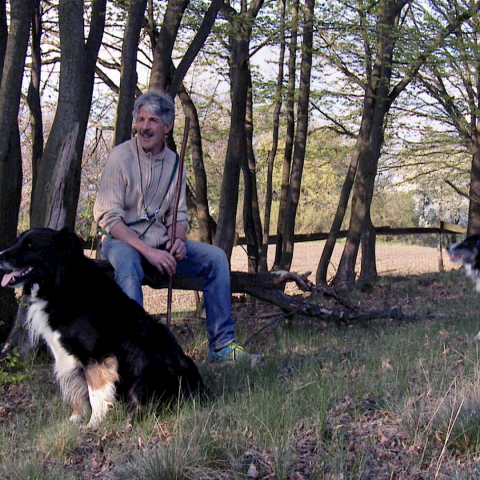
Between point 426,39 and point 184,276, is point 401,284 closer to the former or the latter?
point 426,39

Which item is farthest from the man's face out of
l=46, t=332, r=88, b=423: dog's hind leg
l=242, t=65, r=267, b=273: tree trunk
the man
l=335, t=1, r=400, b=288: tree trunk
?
l=335, t=1, r=400, b=288: tree trunk

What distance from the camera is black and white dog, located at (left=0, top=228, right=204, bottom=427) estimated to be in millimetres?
4051

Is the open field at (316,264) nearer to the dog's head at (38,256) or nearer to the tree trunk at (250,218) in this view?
the tree trunk at (250,218)

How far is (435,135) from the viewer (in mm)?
18688

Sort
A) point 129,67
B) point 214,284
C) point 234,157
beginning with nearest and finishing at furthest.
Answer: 1. point 214,284
2. point 129,67
3. point 234,157

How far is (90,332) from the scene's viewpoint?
4.11 metres

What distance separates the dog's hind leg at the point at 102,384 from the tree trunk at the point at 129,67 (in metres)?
4.01

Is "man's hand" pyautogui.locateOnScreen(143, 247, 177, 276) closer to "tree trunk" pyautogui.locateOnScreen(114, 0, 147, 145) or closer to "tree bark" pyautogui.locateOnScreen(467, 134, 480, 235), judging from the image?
"tree trunk" pyautogui.locateOnScreen(114, 0, 147, 145)

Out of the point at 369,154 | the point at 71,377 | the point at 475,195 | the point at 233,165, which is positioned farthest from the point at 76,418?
the point at 475,195

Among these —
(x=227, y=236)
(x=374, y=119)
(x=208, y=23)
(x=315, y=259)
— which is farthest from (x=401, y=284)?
(x=315, y=259)

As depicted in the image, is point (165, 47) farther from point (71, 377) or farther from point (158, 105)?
point (71, 377)

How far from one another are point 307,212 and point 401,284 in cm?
2028

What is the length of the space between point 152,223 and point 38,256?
1.34 metres

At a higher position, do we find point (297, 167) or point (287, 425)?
point (297, 167)
